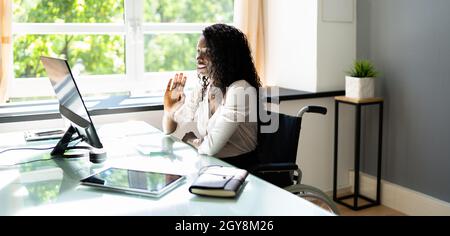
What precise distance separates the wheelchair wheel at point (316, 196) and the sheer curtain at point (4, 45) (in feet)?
5.98

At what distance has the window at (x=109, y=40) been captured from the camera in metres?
2.88

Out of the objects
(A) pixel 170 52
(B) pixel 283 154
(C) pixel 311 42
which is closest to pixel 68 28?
(A) pixel 170 52

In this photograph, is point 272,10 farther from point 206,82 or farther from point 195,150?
point 195,150

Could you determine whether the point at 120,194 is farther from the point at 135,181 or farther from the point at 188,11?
the point at 188,11

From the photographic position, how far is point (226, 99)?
1.96 m

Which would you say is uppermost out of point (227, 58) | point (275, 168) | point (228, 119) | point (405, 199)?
point (227, 58)

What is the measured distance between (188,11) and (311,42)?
0.95 metres

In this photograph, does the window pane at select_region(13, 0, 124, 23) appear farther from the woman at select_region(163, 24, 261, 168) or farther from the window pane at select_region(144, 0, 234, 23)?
the woman at select_region(163, 24, 261, 168)

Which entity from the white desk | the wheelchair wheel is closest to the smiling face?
the white desk

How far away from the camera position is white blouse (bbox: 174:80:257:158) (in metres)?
1.86

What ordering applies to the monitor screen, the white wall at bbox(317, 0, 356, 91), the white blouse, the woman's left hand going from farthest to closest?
the white wall at bbox(317, 0, 356, 91) → the woman's left hand → the white blouse → the monitor screen

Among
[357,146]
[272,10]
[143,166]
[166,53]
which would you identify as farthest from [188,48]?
[143,166]

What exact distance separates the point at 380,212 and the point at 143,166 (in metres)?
2.02

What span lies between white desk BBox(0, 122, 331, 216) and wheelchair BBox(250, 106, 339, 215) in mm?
281
